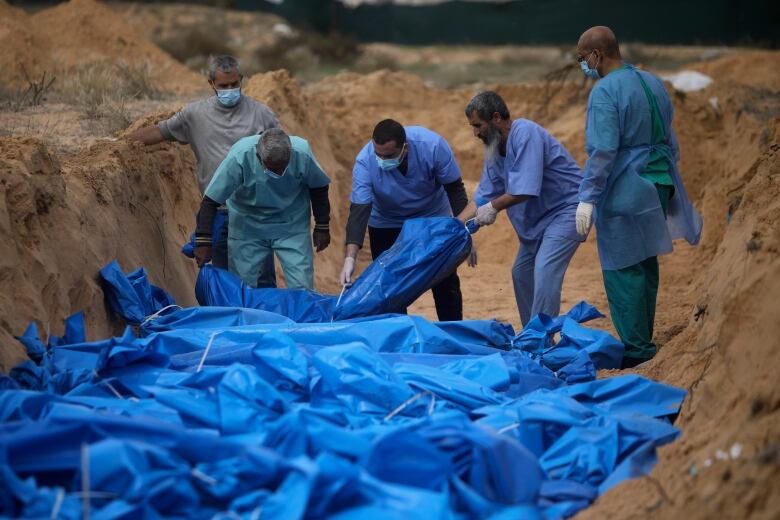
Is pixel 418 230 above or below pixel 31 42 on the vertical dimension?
below

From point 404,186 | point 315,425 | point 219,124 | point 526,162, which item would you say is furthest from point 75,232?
point 526,162

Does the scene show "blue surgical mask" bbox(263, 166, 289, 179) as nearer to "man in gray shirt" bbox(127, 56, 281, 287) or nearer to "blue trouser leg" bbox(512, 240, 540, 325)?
"man in gray shirt" bbox(127, 56, 281, 287)

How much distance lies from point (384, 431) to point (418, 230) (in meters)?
2.41

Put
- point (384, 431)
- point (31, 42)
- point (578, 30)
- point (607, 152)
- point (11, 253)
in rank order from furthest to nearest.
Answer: point (578, 30) < point (31, 42) < point (607, 152) < point (11, 253) < point (384, 431)

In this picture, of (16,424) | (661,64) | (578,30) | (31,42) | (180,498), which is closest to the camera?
(180,498)

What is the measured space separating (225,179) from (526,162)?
1.87 meters

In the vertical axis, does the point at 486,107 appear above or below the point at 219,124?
above

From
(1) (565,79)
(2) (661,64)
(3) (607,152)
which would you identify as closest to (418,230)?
(3) (607,152)

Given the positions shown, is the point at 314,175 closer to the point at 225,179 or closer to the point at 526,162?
the point at 225,179

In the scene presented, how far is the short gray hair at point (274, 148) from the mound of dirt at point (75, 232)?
1124 mm

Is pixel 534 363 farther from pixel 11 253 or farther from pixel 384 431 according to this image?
pixel 11 253

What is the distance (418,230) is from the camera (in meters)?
6.58

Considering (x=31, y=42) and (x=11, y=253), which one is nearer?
(x=11, y=253)

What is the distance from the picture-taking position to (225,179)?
6.49m
